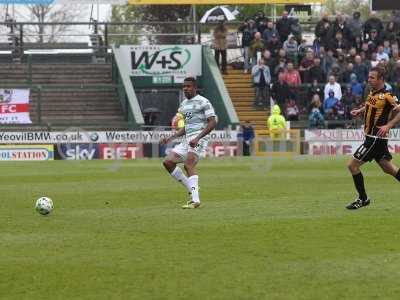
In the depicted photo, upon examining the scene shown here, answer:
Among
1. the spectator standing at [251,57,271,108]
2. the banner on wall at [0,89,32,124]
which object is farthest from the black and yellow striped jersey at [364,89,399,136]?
the banner on wall at [0,89,32,124]

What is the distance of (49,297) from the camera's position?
27.5 feet

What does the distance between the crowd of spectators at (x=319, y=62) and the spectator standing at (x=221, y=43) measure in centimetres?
84

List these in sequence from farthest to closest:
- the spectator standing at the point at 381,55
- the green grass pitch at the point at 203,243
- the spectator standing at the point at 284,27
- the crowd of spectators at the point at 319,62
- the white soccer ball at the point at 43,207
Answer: the spectator standing at the point at 284,27 → the spectator standing at the point at 381,55 → the crowd of spectators at the point at 319,62 → the white soccer ball at the point at 43,207 → the green grass pitch at the point at 203,243

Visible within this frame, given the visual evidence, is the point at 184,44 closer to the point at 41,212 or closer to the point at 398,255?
the point at 41,212

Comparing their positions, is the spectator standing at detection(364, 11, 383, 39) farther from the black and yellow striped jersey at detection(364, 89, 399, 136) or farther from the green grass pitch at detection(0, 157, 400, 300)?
the black and yellow striped jersey at detection(364, 89, 399, 136)

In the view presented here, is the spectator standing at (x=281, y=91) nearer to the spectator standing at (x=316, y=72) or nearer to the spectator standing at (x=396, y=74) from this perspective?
the spectator standing at (x=316, y=72)

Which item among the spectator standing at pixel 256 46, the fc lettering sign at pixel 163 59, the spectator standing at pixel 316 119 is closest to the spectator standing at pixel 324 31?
the spectator standing at pixel 256 46

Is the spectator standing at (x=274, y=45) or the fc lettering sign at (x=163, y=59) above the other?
the spectator standing at (x=274, y=45)

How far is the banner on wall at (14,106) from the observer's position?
135 feet

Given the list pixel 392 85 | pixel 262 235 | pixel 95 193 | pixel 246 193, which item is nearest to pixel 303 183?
pixel 246 193

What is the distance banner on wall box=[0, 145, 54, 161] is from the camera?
3634cm

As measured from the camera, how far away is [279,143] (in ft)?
126

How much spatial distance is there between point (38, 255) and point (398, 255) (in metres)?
3.62

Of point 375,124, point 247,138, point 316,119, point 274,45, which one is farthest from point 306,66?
point 375,124
